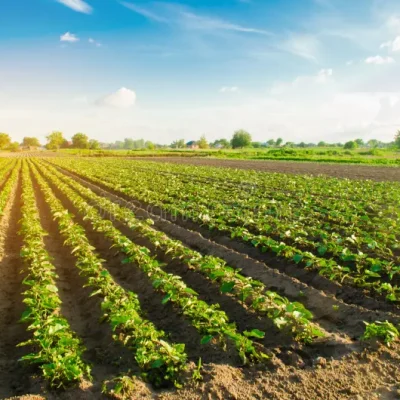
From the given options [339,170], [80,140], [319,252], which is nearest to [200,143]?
[80,140]

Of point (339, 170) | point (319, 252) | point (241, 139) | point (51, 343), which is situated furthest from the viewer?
point (241, 139)

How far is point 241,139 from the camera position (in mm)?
102812

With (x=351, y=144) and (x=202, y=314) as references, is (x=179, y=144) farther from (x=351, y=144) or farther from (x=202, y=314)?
(x=202, y=314)

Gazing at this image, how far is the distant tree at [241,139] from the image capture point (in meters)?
102

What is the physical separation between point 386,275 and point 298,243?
230cm

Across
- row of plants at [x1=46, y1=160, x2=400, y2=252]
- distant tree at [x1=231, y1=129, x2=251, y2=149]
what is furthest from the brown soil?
distant tree at [x1=231, y1=129, x2=251, y2=149]

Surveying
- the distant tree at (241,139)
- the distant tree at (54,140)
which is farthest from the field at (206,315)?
the distant tree at (54,140)

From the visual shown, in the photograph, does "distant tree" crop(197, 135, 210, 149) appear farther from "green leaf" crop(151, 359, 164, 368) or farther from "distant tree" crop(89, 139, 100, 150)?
"green leaf" crop(151, 359, 164, 368)

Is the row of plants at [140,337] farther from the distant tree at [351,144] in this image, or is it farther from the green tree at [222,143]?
the green tree at [222,143]

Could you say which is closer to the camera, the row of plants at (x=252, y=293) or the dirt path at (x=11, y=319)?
the dirt path at (x=11, y=319)

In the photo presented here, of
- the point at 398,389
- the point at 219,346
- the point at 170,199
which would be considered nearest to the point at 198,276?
the point at 219,346

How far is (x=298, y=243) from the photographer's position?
29.0 ft

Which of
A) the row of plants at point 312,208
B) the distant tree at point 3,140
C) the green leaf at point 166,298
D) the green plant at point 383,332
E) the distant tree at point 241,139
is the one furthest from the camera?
the distant tree at point 3,140

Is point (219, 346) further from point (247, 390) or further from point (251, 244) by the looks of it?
point (251, 244)
